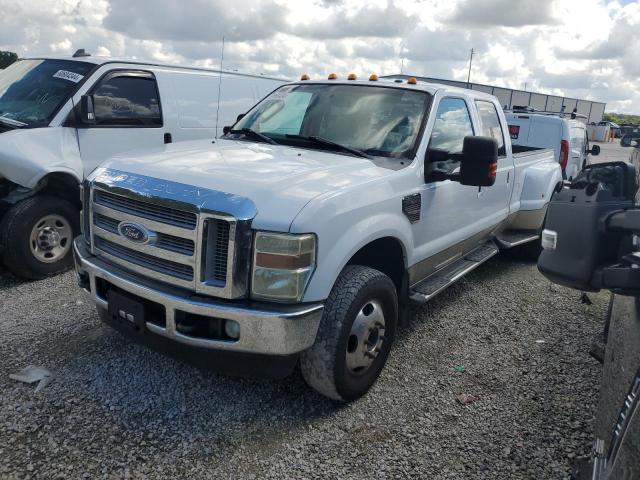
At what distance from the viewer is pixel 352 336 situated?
125 inches

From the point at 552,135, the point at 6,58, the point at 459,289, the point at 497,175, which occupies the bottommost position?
the point at 459,289

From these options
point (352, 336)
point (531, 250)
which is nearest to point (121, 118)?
point (352, 336)

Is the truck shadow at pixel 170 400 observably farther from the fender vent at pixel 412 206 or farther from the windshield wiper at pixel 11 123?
the windshield wiper at pixel 11 123

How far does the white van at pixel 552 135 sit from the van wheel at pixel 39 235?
7.47 metres

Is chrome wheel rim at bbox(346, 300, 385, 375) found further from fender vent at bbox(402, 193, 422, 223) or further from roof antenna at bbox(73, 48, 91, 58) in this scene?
roof antenna at bbox(73, 48, 91, 58)

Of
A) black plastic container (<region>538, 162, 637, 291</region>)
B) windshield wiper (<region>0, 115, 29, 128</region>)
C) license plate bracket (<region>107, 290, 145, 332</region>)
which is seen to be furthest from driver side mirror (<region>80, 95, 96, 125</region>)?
black plastic container (<region>538, 162, 637, 291</region>)

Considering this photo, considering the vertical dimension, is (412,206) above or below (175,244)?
above

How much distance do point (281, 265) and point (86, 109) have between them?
3783 mm

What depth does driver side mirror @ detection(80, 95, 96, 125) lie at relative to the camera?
542cm

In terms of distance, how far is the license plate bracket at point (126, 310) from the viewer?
2.96 m

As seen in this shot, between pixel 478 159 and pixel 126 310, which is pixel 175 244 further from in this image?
pixel 478 159

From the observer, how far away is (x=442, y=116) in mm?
4195

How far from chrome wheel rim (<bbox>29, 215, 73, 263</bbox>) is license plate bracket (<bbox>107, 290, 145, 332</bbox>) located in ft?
8.12

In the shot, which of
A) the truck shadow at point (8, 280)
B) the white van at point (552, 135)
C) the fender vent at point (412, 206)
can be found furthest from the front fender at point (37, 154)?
the white van at point (552, 135)
